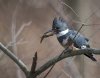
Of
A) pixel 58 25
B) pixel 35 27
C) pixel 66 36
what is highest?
pixel 58 25

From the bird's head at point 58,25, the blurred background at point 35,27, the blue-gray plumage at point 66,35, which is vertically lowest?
the blurred background at point 35,27

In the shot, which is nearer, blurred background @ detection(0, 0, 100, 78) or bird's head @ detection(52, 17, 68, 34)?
bird's head @ detection(52, 17, 68, 34)

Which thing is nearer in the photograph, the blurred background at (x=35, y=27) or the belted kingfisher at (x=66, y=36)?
the belted kingfisher at (x=66, y=36)

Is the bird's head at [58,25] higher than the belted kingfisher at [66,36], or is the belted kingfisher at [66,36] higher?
the bird's head at [58,25]

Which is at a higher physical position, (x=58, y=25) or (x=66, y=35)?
(x=58, y=25)

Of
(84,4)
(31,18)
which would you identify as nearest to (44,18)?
(31,18)

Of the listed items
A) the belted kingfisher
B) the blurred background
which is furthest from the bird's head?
the blurred background

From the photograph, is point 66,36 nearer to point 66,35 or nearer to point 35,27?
point 66,35

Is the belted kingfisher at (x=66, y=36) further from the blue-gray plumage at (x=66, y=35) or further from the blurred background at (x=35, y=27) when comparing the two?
the blurred background at (x=35, y=27)

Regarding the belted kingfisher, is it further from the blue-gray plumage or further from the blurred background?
the blurred background

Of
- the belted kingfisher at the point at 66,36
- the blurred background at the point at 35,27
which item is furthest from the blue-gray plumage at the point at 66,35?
the blurred background at the point at 35,27

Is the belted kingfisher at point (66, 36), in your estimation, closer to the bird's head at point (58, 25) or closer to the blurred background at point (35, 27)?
the bird's head at point (58, 25)

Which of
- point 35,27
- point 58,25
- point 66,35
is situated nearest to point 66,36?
point 66,35

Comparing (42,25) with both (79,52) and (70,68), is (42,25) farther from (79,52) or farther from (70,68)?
(79,52)
